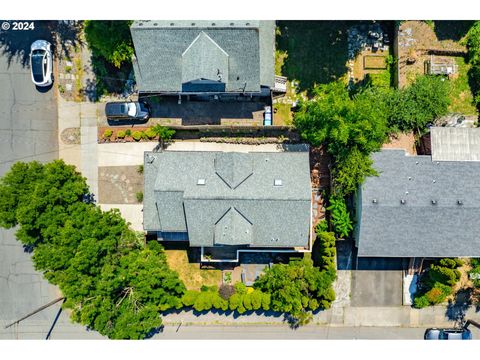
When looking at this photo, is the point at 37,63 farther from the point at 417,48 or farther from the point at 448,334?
the point at 448,334

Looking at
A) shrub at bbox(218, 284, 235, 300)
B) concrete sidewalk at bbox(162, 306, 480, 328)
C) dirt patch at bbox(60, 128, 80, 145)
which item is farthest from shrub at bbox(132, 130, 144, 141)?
concrete sidewalk at bbox(162, 306, 480, 328)

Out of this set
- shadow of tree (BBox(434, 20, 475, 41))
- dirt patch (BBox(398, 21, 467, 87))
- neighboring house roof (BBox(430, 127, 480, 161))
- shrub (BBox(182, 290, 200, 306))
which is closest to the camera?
neighboring house roof (BBox(430, 127, 480, 161))

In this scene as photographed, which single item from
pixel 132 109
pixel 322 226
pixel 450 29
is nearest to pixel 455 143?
pixel 450 29

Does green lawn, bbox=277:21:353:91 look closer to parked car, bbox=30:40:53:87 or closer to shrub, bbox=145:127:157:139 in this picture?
shrub, bbox=145:127:157:139

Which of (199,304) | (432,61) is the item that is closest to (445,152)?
(432,61)

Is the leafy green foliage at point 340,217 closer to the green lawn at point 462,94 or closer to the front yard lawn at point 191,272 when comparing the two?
the front yard lawn at point 191,272

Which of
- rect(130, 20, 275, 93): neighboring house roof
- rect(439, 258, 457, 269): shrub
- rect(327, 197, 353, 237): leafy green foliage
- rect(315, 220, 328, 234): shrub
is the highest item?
rect(130, 20, 275, 93): neighboring house roof
